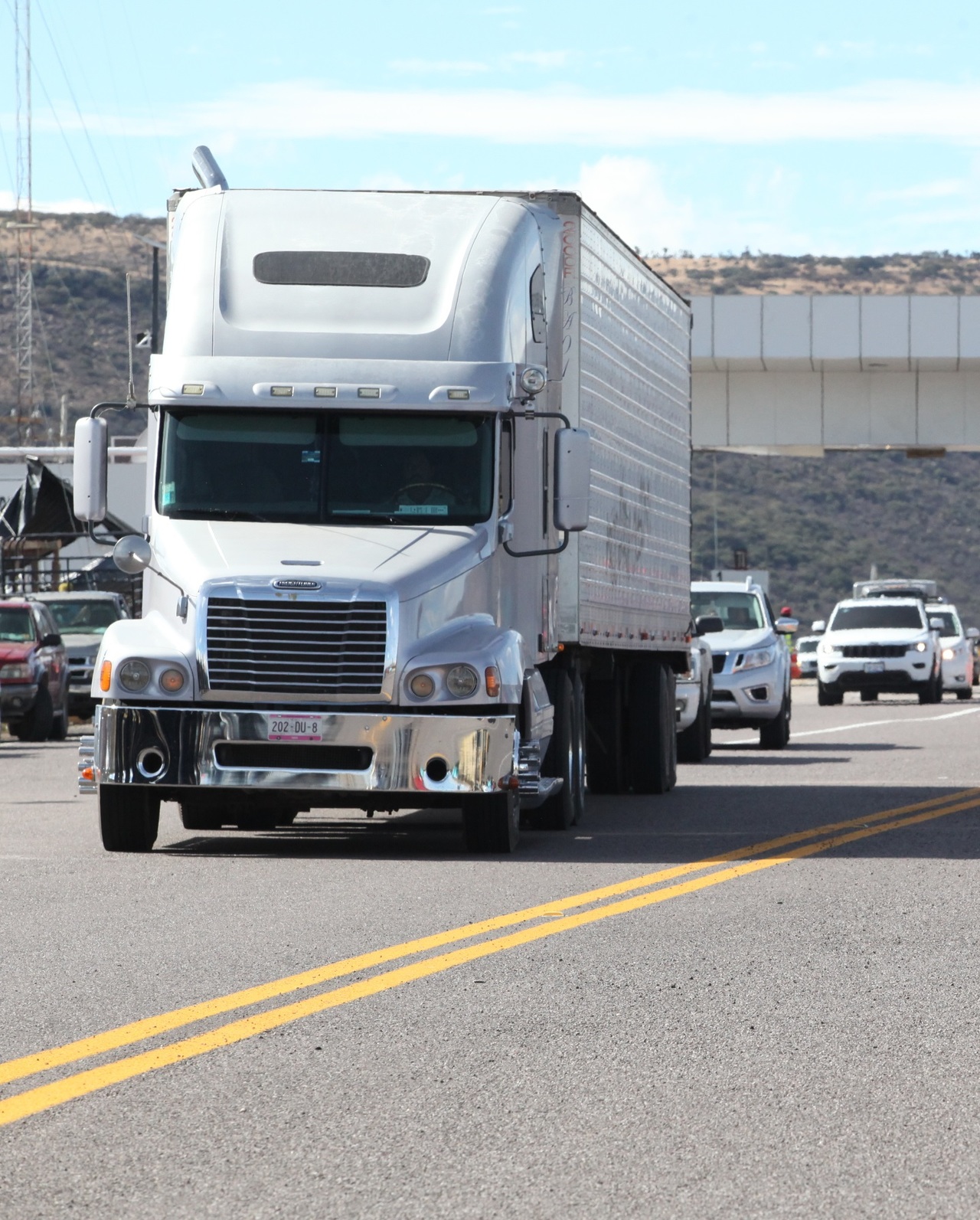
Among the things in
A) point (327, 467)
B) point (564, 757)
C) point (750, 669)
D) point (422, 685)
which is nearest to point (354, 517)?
point (327, 467)

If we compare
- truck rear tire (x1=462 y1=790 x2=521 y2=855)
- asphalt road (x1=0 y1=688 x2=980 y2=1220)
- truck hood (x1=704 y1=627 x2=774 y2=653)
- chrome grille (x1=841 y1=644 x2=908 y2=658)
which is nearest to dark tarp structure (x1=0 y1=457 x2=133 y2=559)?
chrome grille (x1=841 y1=644 x2=908 y2=658)

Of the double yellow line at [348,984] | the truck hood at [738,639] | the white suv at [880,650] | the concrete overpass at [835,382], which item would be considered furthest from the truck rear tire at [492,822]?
the concrete overpass at [835,382]

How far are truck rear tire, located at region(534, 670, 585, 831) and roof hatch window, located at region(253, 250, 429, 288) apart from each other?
2.82 meters

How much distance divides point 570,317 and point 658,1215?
34.8 feet

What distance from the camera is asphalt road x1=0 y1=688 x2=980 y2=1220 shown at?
18.6 feet

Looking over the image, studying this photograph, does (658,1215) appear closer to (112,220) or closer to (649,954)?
(649,954)

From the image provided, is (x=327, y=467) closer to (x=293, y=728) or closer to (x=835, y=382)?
(x=293, y=728)

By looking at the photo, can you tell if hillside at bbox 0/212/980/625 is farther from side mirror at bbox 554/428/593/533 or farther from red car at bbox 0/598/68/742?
side mirror at bbox 554/428/593/533

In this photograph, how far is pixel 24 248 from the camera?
135 meters

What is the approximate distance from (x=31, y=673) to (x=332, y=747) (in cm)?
1669

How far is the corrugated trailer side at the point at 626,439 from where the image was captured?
1553 centimetres

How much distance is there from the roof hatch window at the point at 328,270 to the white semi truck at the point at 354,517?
13 millimetres

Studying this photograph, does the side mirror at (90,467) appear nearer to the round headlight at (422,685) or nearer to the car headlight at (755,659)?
the round headlight at (422,685)

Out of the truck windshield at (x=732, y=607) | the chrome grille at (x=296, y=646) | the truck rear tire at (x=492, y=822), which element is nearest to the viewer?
the chrome grille at (x=296, y=646)
